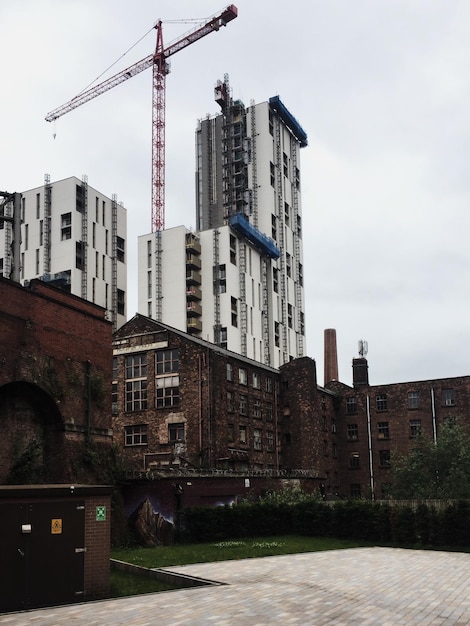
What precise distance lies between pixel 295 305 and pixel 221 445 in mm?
63818

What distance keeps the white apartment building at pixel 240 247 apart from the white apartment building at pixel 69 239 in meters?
7.91

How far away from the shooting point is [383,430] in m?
66.1

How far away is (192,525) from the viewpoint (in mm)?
33062

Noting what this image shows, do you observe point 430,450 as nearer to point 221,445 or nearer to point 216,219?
point 221,445

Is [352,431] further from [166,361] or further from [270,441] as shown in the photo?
[166,361]

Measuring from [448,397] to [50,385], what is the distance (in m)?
44.4

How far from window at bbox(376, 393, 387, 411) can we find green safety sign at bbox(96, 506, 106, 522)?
5337 cm

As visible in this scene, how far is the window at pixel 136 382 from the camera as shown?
166ft

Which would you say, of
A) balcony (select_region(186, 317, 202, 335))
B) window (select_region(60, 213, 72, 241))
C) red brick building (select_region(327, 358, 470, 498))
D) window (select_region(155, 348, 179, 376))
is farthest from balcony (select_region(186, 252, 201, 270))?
window (select_region(155, 348, 179, 376))

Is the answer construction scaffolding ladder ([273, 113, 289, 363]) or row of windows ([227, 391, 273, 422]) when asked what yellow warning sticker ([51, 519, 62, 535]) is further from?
construction scaffolding ladder ([273, 113, 289, 363])

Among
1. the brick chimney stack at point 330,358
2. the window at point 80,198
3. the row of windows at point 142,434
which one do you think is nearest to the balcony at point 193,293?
the brick chimney stack at point 330,358

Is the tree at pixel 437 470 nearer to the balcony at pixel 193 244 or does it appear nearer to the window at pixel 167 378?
the window at pixel 167 378

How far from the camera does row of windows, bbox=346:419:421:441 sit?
2539 inches

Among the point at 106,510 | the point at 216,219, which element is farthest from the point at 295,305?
the point at 106,510
